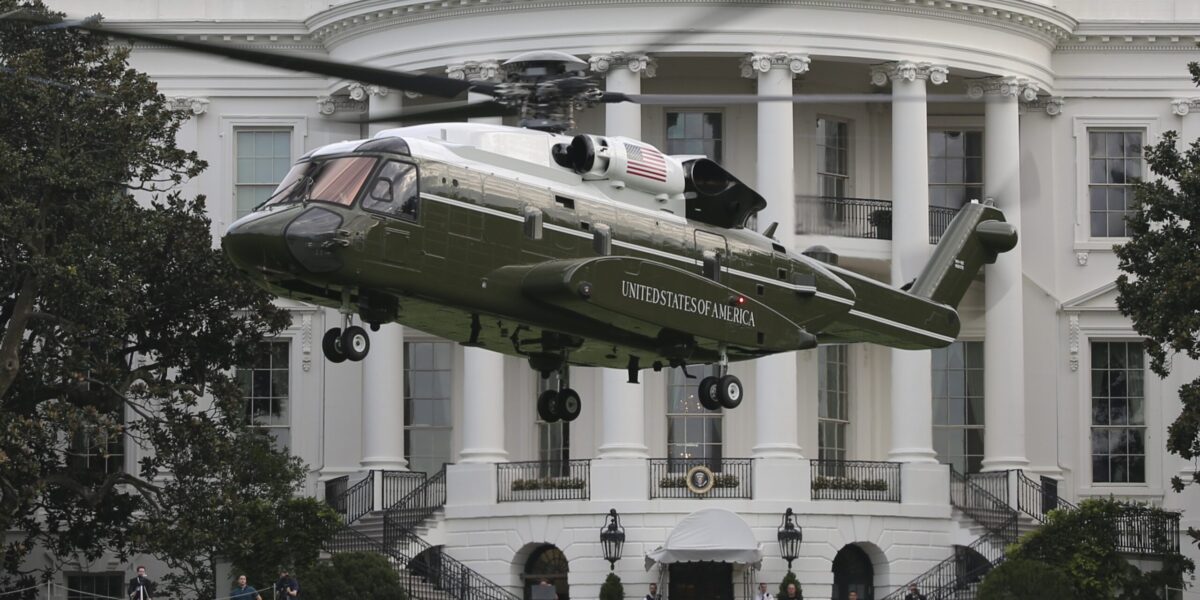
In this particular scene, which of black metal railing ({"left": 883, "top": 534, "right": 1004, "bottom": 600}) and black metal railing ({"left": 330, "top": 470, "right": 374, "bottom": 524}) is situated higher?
black metal railing ({"left": 330, "top": 470, "right": 374, "bottom": 524})

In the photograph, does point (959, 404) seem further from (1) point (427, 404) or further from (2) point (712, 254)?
(2) point (712, 254)

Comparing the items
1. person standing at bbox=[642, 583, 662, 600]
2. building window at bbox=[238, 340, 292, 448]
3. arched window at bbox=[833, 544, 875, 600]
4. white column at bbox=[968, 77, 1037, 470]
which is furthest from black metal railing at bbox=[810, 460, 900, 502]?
building window at bbox=[238, 340, 292, 448]

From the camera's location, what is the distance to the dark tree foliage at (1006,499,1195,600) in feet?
155

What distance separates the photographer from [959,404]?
56.6 metres

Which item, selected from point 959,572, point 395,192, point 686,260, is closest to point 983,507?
point 959,572

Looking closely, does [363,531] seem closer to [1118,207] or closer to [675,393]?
[675,393]

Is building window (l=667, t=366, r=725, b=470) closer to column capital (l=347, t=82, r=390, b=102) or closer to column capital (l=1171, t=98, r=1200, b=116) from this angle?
column capital (l=347, t=82, r=390, b=102)

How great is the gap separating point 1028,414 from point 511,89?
1098 inches

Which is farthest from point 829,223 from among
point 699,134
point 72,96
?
point 72,96

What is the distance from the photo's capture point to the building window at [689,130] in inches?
2164

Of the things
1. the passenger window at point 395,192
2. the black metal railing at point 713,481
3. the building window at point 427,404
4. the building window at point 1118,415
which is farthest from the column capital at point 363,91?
the passenger window at point 395,192

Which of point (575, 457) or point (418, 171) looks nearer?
point (418, 171)

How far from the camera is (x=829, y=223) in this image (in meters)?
54.9

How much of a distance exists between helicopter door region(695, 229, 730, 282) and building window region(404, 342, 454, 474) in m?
23.6
